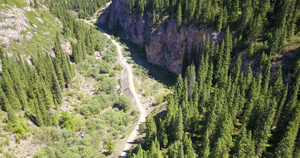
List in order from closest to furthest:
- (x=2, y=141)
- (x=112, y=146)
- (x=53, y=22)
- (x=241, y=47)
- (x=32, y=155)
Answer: (x=2, y=141), (x=32, y=155), (x=112, y=146), (x=241, y=47), (x=53, y=22)

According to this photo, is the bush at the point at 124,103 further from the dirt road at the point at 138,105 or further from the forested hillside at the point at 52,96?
the dirt road at the point at 138,105

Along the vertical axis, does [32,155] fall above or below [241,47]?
below

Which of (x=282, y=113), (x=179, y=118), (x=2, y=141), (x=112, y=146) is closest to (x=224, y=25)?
(x=282, y=113)

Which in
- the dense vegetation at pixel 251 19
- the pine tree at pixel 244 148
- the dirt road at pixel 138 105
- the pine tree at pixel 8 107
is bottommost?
the dirt road at pixel 138 105

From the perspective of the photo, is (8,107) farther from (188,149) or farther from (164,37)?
(164,37)

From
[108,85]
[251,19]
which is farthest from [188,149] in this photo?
[251,19]

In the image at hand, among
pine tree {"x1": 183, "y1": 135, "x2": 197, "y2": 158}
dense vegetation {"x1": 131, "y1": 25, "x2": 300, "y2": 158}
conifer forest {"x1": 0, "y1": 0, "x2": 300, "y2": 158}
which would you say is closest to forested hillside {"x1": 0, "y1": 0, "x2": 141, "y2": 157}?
conifer forest {"x1": 0, "y1": 0, "x2": 300, "y2": 158}

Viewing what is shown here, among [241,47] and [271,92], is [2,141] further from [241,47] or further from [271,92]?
[241,47]

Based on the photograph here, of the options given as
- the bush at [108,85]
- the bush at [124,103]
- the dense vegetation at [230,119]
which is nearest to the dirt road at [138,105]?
the bush at [124,103]

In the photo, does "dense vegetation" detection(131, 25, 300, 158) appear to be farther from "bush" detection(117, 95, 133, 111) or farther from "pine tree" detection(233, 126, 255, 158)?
"bush" detection(117, 95, 133, 111)
